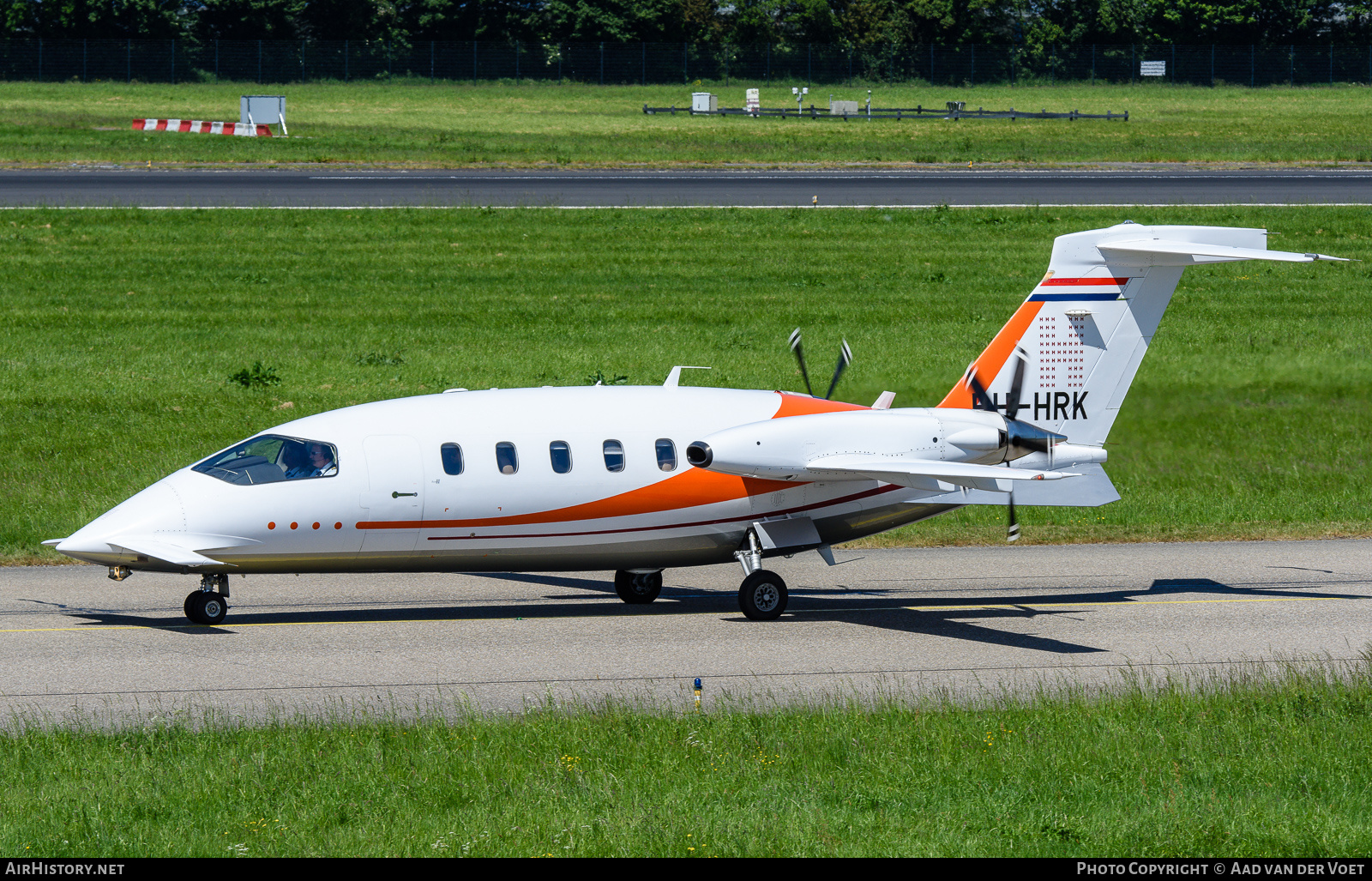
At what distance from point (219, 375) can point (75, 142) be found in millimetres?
36215

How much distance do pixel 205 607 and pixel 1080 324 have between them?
480 inches

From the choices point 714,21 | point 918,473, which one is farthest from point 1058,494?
point 714,21

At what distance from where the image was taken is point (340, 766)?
488 inches

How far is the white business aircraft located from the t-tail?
0.03 metres

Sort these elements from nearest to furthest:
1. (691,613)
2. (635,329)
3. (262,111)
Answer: (691,613) → (635,329) → (262,111)

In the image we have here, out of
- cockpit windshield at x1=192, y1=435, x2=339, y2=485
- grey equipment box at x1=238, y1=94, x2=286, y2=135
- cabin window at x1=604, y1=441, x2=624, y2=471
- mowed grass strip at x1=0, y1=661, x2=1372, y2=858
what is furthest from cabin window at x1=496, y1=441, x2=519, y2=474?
grey equipment box at x1=238, y1=94, x2=286, y2=135

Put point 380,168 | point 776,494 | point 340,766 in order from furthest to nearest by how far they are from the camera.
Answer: point 380,168, point 776,494, point 340,766

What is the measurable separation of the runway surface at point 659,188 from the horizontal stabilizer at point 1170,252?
29.6m

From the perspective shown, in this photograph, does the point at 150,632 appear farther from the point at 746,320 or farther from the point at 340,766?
the point at 746,320

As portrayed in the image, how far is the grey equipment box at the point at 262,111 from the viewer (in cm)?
7181

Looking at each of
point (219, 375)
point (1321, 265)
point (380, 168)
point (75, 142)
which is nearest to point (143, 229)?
point (219, 375)

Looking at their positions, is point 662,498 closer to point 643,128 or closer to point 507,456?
point 507,456

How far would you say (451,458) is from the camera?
18391 millimetres

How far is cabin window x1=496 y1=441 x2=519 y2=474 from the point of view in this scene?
18.5 meters
